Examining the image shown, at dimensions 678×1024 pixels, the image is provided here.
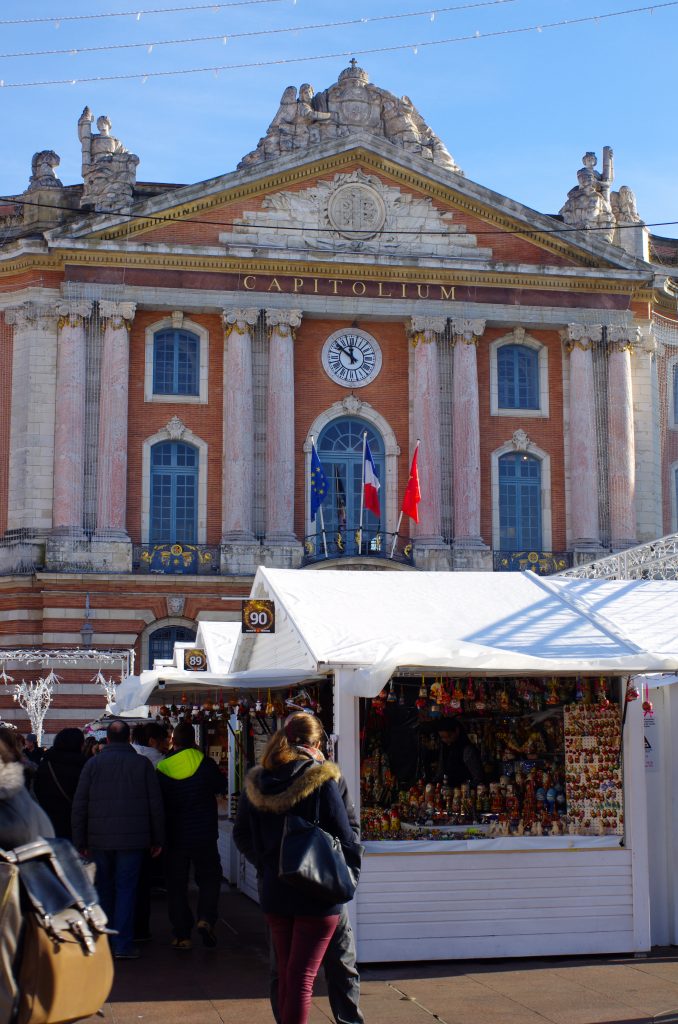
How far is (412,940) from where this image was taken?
10875 mm

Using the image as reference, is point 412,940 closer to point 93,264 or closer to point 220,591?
point 220,591

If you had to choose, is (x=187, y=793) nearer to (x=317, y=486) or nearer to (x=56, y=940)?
(x=56, y=940)

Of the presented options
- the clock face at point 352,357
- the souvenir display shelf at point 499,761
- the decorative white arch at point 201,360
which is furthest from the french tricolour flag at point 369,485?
the souvenir display shelf at point 499,761

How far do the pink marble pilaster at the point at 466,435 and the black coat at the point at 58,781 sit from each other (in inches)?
819

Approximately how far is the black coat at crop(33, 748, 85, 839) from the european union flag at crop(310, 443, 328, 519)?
19.2 m

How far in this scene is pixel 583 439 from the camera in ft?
111

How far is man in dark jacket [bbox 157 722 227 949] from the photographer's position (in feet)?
39.1

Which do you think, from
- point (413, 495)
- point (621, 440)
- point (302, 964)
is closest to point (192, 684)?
point (302, 964)

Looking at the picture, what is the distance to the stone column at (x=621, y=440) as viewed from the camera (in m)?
33.7

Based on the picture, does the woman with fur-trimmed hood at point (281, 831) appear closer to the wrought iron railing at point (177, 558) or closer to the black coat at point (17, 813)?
the black coat at point (17, 813)

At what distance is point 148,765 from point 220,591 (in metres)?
20.4

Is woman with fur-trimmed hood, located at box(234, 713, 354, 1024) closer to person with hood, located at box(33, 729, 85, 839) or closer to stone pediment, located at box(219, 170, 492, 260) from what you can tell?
person with hood, located at box(33, 729, 85, 839)

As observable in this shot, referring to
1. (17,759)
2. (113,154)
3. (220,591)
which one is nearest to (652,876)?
(17,759)

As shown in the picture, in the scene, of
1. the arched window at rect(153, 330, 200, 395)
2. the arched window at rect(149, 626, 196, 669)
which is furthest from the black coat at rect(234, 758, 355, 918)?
the arched window at rect(153, 330, 200, 395)
